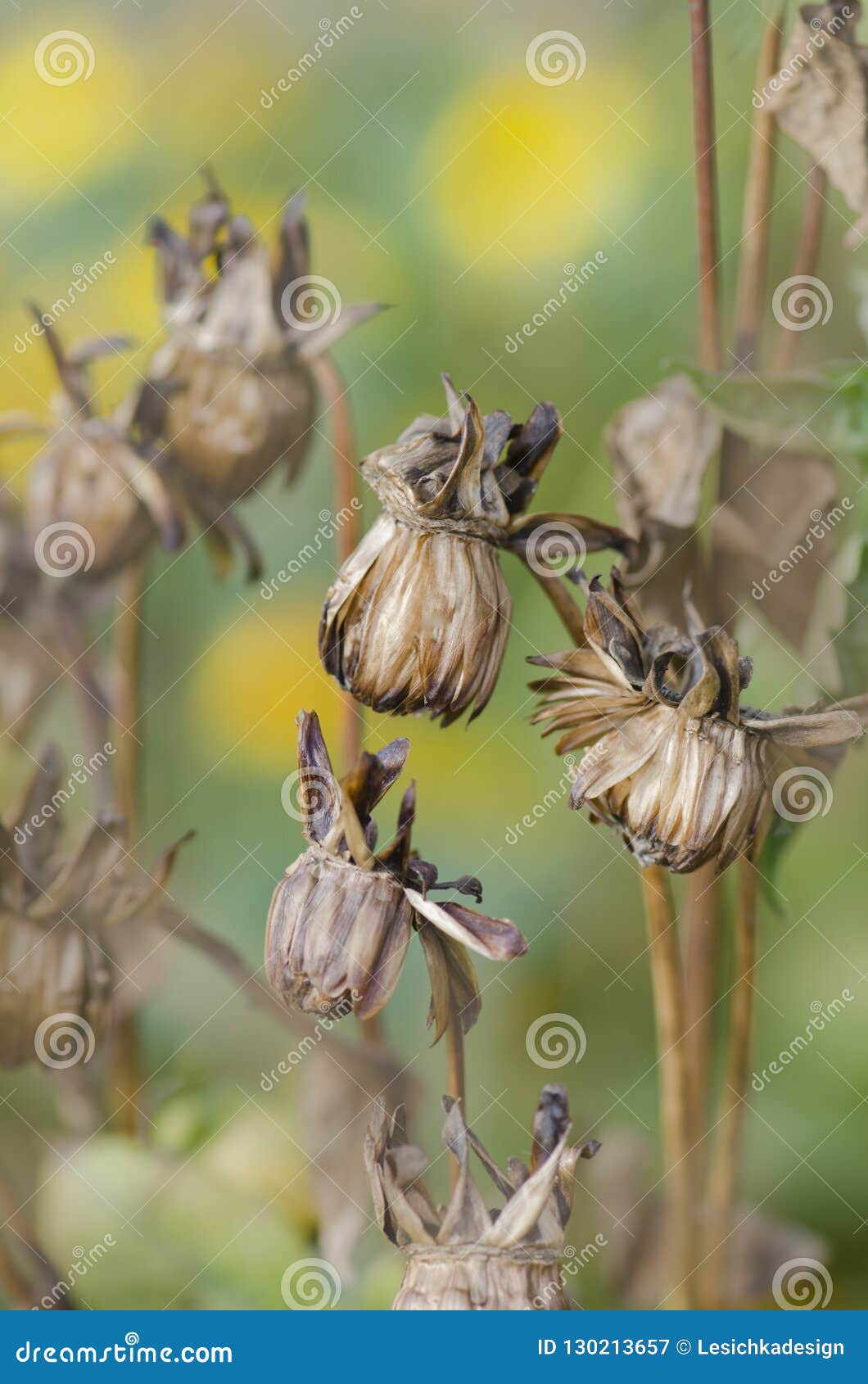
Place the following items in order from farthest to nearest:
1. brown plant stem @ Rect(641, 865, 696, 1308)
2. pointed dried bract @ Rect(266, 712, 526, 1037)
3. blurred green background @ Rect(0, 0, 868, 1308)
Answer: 1. blurred green background @ Rect(0, 0, 868, 1308)
2. brown plant stem @ Rect(641, 865, 696, 1308)
3. pointed dried bract @ Rect(266, 712, 526, 1037)

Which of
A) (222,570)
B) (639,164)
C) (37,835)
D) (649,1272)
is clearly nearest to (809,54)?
(639,164)

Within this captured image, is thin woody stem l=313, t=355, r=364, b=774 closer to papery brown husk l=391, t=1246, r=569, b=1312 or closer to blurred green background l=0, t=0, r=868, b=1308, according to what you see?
blurred green background l=0, t=0, r=868, b=1308

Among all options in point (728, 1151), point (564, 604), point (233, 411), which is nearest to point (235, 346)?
point (233, 411)

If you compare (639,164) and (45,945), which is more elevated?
(639,164)

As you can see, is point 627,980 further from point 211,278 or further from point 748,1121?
point 211,278

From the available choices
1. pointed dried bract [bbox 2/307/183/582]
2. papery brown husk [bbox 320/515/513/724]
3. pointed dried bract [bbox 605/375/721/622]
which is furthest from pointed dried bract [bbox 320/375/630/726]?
pointed dried bract [bbox 2/307/183/582]

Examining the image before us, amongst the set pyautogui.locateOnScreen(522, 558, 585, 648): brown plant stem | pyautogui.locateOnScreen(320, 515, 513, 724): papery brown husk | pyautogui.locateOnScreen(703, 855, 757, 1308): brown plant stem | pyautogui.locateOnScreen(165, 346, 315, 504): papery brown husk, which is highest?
pyautogui.locateOnScreen(165, 346, 315, 504): papery brown husk

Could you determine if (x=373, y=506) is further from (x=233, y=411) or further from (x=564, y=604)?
(x=564, y=604)

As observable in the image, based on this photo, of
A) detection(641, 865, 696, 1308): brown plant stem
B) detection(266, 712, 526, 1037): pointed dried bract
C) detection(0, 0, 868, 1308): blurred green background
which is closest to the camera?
detection(266, 712, 526, 1037): pointed dried bract
